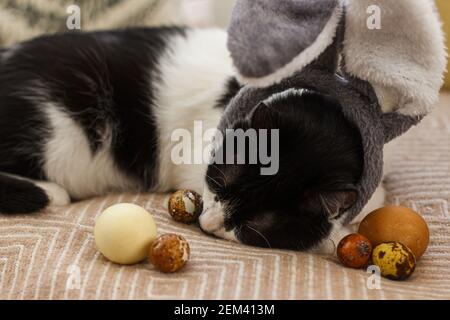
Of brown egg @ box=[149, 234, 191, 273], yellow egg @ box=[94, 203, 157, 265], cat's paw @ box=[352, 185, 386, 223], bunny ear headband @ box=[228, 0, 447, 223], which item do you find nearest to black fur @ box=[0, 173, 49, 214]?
yellow egg @ box=[94, 203, 157, 265]

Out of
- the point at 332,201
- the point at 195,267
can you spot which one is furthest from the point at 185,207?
the point at 332,201

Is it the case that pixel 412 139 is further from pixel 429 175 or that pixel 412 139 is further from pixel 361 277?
pixel 361 277

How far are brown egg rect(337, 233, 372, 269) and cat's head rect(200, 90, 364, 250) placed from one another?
0.23ft

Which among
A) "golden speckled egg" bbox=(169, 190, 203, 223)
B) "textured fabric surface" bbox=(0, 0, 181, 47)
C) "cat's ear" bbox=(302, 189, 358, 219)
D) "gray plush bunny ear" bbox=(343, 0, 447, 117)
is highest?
"gray plush bunny ear" bbox=(343, 0, 447, 117)

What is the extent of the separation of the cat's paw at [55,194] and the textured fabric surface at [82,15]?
2.30 feet

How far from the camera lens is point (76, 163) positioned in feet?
4.73

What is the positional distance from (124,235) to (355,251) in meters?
0.43

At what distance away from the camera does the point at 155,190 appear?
4.90 ft

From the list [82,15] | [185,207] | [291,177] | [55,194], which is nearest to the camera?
[291,177]

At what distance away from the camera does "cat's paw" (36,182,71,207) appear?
1.32m

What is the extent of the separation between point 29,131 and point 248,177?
0.60 m

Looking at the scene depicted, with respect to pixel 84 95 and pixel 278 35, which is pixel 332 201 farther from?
pixel 84 95

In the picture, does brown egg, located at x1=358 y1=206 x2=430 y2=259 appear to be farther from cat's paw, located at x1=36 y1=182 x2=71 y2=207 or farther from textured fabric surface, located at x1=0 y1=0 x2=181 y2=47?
textured fabric surface, located at x1=0 y1=0 x2=181 y2=47
